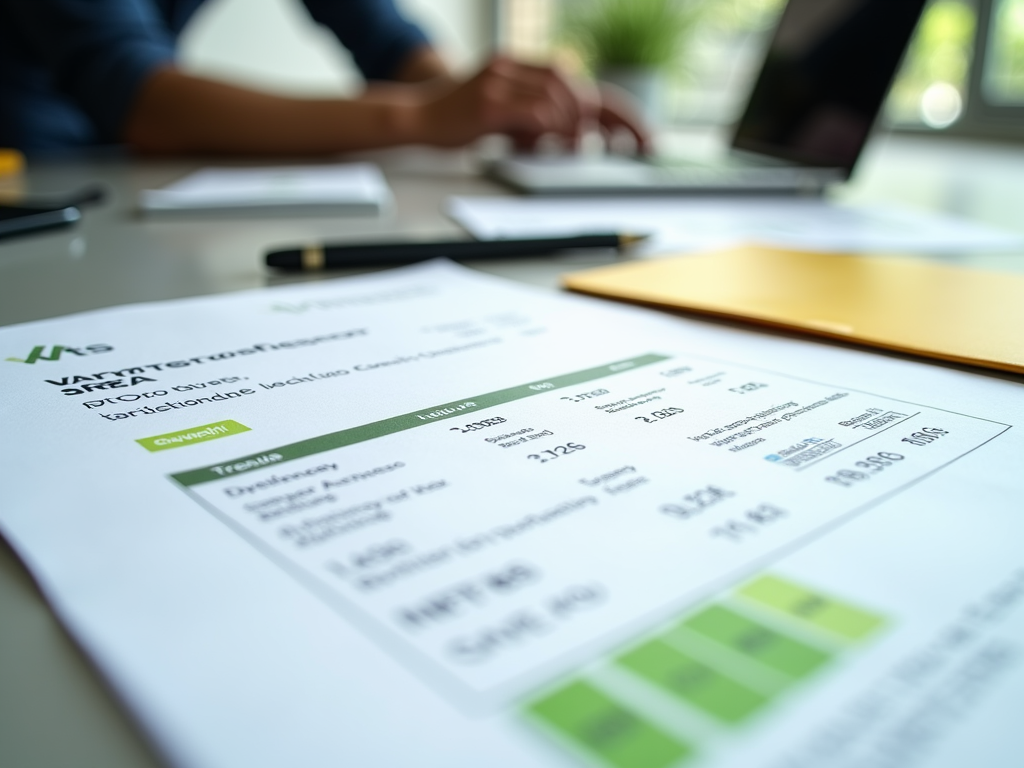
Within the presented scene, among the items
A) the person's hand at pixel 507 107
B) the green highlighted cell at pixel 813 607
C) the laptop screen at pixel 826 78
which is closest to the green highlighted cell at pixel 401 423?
the green highlighted cell at pixel 813 607

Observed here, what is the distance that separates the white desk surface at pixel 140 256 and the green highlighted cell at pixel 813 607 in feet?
0.43

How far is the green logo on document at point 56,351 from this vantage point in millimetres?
362

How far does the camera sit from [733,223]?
729 mm

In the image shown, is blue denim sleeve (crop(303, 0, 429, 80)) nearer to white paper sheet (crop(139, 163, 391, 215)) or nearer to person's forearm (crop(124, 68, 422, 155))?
person's forearm (crop(124, 68, 422, 155))

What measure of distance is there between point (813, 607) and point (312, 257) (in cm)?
43

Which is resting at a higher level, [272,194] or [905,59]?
[905,59]

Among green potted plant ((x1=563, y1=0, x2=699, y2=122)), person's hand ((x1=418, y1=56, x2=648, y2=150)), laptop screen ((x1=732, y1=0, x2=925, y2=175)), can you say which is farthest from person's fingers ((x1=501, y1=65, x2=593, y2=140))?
green potted plant ((x1=563, y1=0, x2=699, y2=122))

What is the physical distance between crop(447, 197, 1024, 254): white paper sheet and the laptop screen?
0.10 m

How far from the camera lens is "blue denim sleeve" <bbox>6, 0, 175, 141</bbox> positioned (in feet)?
3.65

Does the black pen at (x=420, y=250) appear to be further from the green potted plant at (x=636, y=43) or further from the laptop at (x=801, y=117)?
the green potted plant at (x=636, y=43)

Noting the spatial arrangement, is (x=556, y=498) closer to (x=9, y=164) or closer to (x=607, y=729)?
(x=607, y=729)

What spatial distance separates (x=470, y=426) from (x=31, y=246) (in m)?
0.50

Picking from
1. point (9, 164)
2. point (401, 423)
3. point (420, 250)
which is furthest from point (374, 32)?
point (401, 423)

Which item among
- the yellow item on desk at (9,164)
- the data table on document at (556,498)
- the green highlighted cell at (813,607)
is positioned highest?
the yellow item on desk at (9,164)
